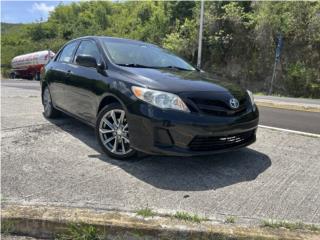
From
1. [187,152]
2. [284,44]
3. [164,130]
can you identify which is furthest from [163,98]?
[284,44]

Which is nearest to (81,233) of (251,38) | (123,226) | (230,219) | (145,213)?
(123,226)

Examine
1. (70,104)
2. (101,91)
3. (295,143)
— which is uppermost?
(101,91)

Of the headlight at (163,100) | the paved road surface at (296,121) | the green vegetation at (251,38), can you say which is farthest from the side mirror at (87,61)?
the green vegetation at (251,38)

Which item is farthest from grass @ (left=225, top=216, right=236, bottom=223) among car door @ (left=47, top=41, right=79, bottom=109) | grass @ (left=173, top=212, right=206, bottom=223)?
car door @ (left=47, top=41, right=79, bottom=109)

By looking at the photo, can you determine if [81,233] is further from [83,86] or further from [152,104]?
[83,86]

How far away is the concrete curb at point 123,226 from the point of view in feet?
9.30

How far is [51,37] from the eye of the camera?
65.1m

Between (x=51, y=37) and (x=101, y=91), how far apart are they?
64556 mm

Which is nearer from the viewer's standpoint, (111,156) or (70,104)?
(111,156)

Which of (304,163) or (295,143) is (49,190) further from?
(295,143)

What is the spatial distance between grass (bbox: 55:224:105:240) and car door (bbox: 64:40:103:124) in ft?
7.25

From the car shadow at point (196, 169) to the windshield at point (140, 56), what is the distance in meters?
1.25

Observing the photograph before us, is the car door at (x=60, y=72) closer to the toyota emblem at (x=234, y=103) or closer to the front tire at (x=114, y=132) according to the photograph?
the front tire at (x=114, y=132)

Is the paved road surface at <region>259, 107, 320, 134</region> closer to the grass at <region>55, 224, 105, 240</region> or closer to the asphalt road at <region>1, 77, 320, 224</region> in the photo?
the asphalt road at <region>1, 77, 320, 224</region>
